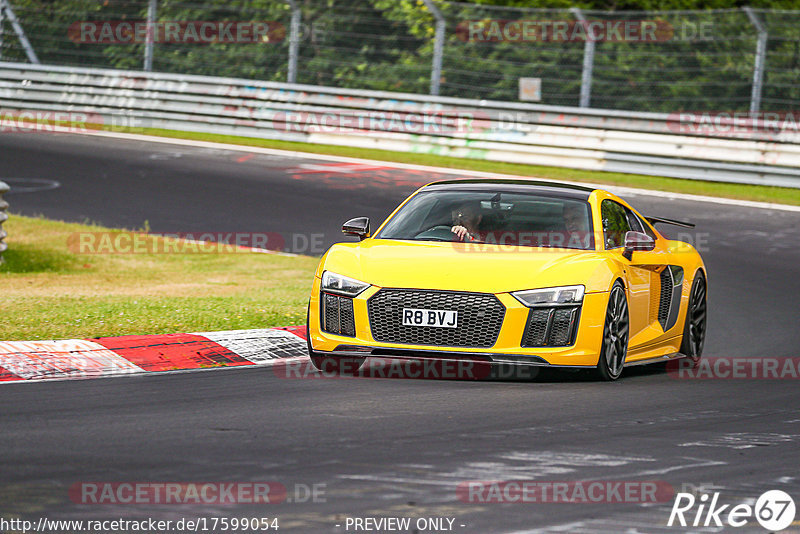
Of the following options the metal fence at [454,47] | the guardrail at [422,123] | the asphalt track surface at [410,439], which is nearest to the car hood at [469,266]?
the asphalt track surface at [410,439]

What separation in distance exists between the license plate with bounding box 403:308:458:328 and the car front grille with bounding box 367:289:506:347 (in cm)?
2

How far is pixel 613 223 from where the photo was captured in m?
10.4

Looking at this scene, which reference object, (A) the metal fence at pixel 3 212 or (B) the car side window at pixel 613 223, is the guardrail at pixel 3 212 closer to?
(A) the metal fence at pixel 3 212

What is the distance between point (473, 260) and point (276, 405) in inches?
74.2

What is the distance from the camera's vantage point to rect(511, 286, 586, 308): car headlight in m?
8.77

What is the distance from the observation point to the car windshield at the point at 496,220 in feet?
32.0

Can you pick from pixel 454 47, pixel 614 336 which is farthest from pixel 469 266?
pixel 454 47

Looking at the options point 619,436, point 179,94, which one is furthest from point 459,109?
point 619,436

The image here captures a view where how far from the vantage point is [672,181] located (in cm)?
2270

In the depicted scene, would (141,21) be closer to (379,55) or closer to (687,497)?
(379,55)

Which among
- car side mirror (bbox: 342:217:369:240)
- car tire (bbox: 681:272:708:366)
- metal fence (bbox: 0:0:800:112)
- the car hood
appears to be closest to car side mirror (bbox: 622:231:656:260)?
the car hood

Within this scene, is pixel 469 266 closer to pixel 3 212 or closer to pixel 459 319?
pixel 459 319

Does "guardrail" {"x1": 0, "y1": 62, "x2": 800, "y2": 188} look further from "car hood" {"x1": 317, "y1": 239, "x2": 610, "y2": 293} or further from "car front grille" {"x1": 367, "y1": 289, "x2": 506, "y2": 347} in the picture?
"car front grille" {"x1": 367, "y1": 289, "x2": 506, "y2": 347}

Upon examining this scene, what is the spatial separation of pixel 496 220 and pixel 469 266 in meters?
1.01
